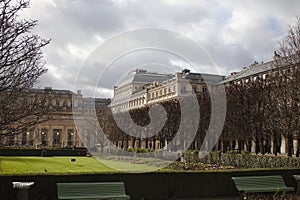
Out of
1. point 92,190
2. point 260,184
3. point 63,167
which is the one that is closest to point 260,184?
point 260,184

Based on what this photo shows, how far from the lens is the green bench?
14.9 m

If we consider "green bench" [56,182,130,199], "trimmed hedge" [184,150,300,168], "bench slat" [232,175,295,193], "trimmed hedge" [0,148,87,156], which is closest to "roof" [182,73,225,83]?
"trimmed hedge" [0,148,87,156]

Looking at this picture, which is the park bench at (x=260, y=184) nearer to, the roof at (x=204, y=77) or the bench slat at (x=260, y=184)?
the bench slat at (x=260, y=184)

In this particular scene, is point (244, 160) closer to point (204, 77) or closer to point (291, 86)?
point (291, 86)

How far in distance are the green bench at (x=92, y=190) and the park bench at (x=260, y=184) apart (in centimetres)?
526

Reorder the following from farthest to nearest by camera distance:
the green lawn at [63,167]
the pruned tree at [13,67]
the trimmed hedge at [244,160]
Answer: the green lawn at [63,167], the trimmed hedge at [244,160], the pruned tree at [13,67]

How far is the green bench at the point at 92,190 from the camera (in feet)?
48.8

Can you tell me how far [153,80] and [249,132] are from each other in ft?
171

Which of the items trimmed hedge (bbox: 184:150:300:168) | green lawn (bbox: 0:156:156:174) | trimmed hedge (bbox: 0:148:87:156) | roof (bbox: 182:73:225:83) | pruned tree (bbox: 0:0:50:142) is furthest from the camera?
roof (bbox: 182:73:225:83)

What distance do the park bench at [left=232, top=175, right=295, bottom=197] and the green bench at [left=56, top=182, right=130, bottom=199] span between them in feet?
17.3

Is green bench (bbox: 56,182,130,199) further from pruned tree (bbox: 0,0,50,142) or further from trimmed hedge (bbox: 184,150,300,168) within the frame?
trimmed hedge (bbox: 184,150,300,168)

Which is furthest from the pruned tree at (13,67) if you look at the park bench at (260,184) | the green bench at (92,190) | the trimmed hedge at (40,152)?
the trimmed hedge at (40,152)

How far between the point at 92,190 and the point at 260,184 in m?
7.59

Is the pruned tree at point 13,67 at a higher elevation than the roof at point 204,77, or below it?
below
